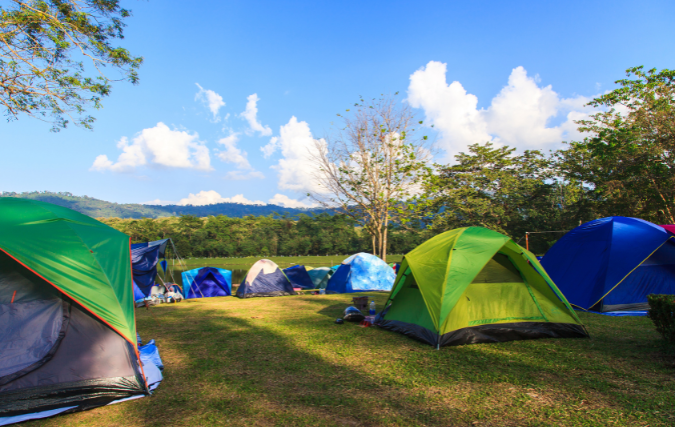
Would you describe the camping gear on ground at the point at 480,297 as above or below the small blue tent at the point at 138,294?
above

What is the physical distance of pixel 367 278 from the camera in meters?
14.2

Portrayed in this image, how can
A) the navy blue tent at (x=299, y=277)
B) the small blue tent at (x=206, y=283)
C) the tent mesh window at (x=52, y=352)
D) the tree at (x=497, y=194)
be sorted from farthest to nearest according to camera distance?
the tree at (x=497, y=194), the navy blue tent at (x=299, y=277), the small blue tent at (x=206, y=283), the tent mesh window at (x=52, y=352)

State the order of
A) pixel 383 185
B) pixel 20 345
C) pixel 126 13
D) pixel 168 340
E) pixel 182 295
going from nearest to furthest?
pixel 20 345 < pixel 168 340 < pixel 126 13 < pixel 182 295 < pixel 383 185

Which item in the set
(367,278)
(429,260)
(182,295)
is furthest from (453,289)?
(182,295)

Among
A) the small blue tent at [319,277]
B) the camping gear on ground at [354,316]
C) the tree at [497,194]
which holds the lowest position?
the small blue tent at [319,277]

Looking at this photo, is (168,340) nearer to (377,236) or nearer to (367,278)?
(367,278)

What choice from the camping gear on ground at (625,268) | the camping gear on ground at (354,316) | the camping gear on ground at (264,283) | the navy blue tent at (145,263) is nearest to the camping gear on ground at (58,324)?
the camping gear on ground at (354,316)

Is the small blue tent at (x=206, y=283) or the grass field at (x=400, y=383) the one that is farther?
the small blue tent at (x=206, y=283)

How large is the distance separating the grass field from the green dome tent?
0.31 metres

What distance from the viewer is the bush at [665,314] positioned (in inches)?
176

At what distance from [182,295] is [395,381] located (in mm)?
12055

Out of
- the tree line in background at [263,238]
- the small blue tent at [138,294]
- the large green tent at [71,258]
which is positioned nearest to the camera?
the large green tent at [71,258]

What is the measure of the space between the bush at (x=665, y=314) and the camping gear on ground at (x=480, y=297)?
3.83 ft

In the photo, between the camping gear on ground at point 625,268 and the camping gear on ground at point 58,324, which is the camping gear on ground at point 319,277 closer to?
the camping gear on ground at point 625,268
